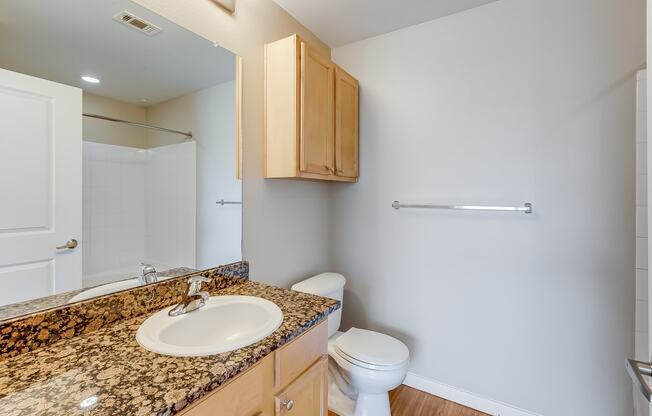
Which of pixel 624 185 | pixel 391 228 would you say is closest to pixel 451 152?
pixel 391 228

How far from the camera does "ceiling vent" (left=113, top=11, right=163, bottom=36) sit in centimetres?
105

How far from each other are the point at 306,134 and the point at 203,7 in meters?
0.72

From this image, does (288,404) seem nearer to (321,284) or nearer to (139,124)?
(321,284)

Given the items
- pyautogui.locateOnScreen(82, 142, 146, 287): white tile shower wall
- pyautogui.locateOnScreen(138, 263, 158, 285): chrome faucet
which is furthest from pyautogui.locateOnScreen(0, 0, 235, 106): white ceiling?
pyautogui.locateOnScreen(138, 263, 158, 285): chrome faucet

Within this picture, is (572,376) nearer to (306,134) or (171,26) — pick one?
(306,134)

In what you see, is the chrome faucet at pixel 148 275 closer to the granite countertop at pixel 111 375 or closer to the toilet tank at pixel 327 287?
the granite countertop at pixel 111 375

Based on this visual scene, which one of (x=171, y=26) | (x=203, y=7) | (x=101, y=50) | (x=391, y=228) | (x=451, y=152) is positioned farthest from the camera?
(x=391, y=228)

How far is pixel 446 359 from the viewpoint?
72.7 inches

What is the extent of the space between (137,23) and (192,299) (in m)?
1.08

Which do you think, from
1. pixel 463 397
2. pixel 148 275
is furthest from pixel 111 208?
pixel 463 397

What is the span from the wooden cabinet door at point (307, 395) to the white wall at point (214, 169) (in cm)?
67

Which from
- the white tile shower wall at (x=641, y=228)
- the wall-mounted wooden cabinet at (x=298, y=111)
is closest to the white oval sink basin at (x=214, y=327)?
the wall-mounted wooden cabinet at (x=298, y=111)

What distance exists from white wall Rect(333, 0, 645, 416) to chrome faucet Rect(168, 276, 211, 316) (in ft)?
4.08

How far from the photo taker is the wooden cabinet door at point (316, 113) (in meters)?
1.53
